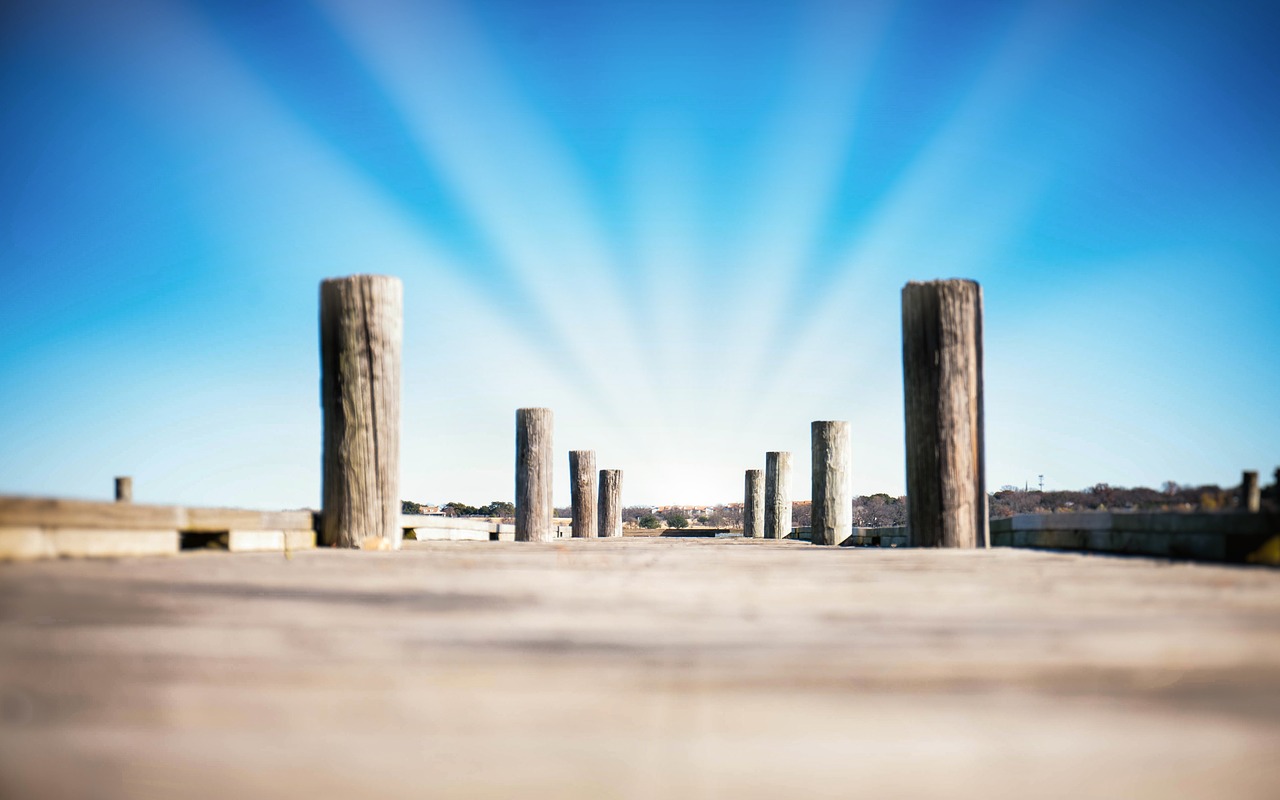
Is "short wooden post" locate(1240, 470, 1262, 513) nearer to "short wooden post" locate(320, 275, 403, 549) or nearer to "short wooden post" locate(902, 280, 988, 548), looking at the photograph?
"short wooden post" locate(902, 280, 988, 548)

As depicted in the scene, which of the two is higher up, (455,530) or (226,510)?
(226,510)

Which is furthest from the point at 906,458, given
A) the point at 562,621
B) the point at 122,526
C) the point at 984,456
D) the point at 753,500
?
the point at 753,500

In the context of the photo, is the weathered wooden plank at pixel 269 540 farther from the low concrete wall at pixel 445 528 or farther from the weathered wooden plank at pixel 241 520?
the low concrete wall at pixel 445 528

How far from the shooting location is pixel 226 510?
4012mm

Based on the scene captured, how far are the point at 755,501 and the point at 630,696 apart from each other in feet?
58.8

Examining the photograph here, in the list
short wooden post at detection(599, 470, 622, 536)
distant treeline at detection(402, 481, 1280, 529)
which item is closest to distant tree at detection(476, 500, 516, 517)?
distant treeline at detection(402, 481, 1280, 529)

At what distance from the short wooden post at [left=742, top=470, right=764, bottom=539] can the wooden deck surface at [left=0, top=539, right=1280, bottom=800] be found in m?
16.5

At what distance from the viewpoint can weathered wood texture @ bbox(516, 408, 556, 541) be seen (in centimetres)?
1062

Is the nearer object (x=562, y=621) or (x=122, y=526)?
(x=562, y=621)

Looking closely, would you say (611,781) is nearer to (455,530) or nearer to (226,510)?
(226,510)

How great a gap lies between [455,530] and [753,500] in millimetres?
11064

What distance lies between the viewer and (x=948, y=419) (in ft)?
16.4

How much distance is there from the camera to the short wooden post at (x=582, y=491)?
15.2 meters

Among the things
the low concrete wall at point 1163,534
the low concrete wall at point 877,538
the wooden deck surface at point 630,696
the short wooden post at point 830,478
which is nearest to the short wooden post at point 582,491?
the short wooden post at point 830,478
